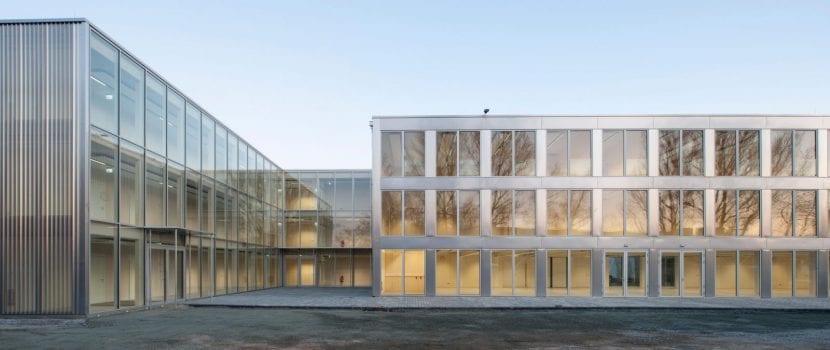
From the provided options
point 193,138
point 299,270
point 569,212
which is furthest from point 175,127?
point 299,270

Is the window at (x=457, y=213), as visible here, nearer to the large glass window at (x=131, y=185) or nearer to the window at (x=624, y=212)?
the window at (x=624, y=212)

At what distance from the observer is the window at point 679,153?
28.3m

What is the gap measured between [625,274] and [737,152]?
7561mm

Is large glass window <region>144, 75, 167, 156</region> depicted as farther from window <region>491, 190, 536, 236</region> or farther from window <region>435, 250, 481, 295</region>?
window <region>491, 190, 536, 236</region>

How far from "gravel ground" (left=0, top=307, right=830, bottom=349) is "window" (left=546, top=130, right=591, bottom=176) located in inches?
329

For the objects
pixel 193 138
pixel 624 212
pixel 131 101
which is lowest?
pixel 624 212

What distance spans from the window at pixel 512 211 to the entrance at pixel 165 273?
13463 millimetres

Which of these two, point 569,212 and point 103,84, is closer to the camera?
point 103,84

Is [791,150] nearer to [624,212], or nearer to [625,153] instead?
[625,153]

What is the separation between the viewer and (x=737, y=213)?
28.2m

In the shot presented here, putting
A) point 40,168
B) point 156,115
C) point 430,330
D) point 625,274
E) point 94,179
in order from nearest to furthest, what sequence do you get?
point 430,330 → point 40,168 → point 94,179 → point 156,115 → point 625,274

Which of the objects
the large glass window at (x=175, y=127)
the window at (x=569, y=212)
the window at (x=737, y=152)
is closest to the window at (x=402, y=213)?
the window at (x=569, y=212)

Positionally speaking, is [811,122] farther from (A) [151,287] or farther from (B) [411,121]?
(A) [151,287]

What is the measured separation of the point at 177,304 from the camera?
23.4 metres
